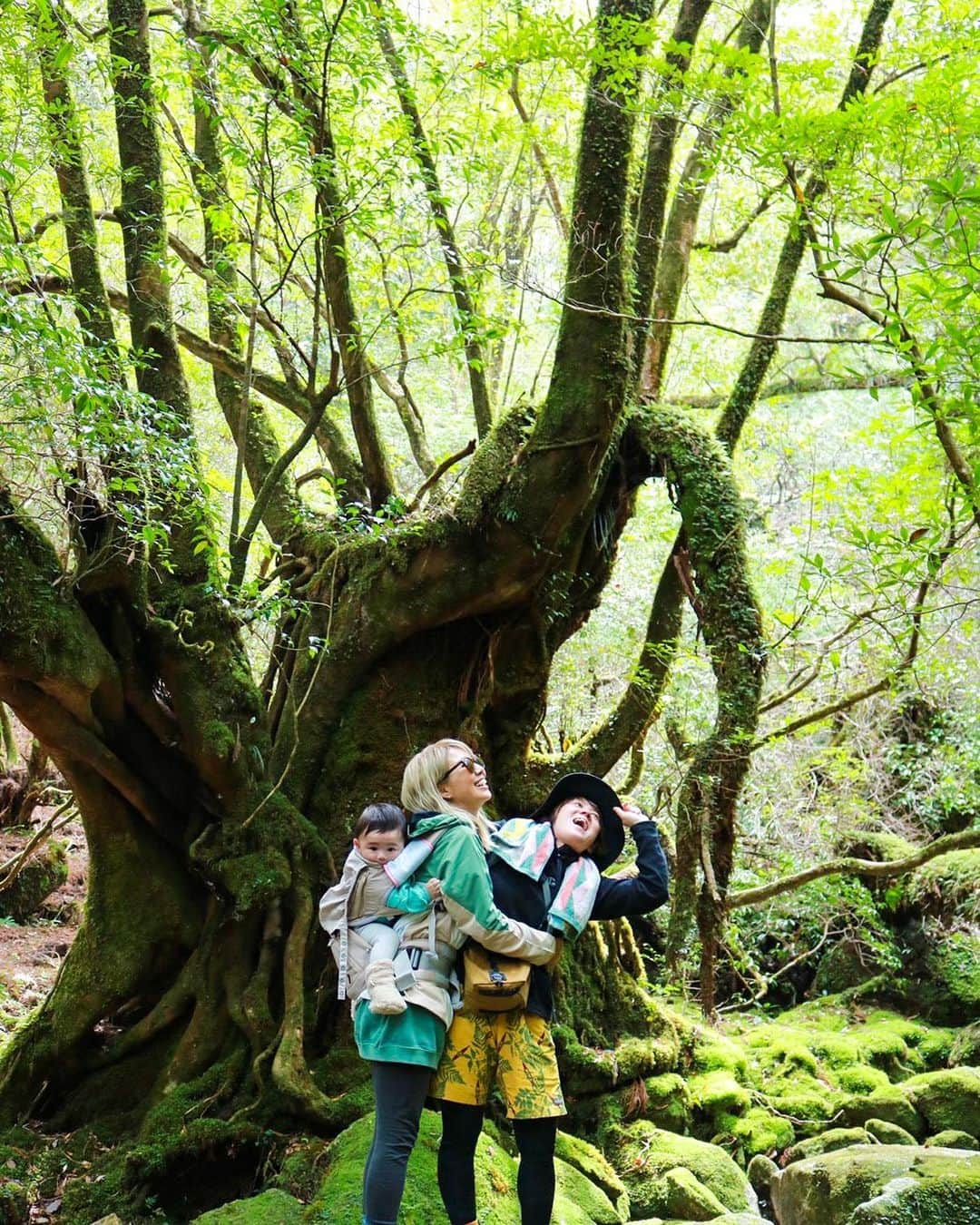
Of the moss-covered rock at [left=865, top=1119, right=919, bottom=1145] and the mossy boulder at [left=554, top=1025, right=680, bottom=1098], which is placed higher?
the mossy boulder at [left=554, top=1025, right=680, bottom=1098]

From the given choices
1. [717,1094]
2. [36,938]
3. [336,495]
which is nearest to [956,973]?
[717,1094]

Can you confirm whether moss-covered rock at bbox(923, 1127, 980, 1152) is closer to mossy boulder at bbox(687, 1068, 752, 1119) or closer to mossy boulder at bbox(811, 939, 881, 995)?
mossy boulder at bbox(687, 1068, 752, 1119)

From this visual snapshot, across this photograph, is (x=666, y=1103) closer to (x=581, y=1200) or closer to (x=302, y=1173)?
(x=581, y=1200)

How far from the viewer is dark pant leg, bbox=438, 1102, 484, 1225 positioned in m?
3.39

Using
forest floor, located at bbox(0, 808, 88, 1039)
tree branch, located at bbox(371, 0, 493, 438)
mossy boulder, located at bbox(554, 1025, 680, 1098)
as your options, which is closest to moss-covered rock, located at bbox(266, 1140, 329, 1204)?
mossy boulder, located at bbox(554, 1025, 680, 1098)

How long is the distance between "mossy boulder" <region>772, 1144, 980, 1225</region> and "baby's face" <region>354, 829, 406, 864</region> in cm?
234

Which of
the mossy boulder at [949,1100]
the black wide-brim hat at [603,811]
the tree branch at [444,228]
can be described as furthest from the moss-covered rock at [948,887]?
the black wide-brim hat at [603,811]

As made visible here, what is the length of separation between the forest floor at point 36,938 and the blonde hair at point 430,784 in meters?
4.61

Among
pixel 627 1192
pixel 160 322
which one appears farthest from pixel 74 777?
pixel 627 1192

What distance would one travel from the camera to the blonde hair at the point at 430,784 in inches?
141

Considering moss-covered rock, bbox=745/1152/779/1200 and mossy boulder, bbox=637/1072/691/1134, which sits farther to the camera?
moss-covered rock, bbox=745/1152/779/1200

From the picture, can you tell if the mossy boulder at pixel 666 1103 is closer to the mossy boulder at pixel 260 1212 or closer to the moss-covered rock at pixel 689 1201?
the moss-covered rock at pixel 689 1201

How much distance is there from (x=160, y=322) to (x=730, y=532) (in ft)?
12.0

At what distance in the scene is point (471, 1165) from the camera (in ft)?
11.4
